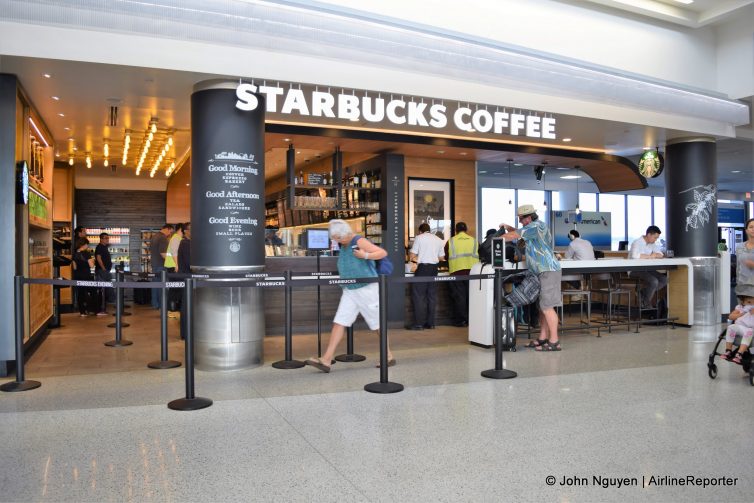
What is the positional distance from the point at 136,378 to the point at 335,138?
462 cm

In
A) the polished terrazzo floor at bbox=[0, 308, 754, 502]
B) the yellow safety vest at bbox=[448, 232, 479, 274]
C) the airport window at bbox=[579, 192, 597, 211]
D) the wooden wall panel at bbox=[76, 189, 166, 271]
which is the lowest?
the polished terrazzo floor at bbox=[0, 308, 754, 502]

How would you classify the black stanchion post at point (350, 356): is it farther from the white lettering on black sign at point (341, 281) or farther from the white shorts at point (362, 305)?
the white lettering on black sign at point (341, 281)

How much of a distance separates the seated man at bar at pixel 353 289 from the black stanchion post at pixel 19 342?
8.02 feet

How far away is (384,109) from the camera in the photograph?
6426 millimetres

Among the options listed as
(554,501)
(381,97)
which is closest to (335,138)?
(381,97)

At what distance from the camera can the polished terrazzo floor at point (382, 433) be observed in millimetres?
2883

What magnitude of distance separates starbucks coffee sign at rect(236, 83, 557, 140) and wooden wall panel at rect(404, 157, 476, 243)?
2.30 meters

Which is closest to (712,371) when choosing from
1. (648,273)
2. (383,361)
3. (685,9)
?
(383,361)

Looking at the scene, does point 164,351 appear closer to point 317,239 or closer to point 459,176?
point 317,239

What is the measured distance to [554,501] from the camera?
272 centimetres

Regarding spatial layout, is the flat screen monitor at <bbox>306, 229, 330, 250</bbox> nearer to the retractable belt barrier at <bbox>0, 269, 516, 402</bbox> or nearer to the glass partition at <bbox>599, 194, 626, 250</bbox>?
the retractable belt barrier at <bbox>0, 269, 516, 402</bbox>

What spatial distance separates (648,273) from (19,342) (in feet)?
26.3

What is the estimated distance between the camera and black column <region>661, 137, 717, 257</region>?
30.7ft

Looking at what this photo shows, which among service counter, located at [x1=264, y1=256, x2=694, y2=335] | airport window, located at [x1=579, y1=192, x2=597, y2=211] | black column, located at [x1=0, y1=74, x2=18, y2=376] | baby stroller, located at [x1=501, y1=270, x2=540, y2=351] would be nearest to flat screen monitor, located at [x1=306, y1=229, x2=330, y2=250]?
service counter, located at [x1=264, y1=256, x2=694, y2=335]
